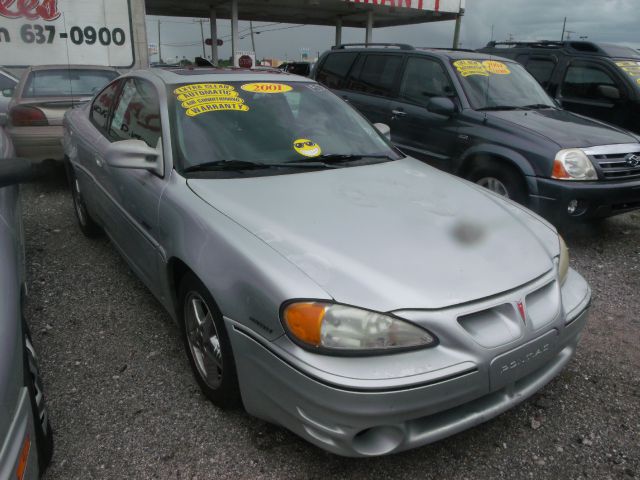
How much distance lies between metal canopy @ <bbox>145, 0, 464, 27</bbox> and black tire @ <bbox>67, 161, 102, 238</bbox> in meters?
15.7

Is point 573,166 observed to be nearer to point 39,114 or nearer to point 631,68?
point 631,68

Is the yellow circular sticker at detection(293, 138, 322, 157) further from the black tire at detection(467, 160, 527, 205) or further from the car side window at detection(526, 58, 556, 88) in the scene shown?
the car side window at detection(526, 58, 556, 88)

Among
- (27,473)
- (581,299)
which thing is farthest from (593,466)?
(27,473)

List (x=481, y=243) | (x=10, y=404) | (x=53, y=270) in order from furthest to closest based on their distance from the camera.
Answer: (x=53, y=270) < (x=481, y=243) < (x=10, y=404)

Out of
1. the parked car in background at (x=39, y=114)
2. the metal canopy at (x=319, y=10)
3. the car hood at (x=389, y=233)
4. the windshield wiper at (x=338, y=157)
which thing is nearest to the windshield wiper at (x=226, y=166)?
the car hood at (x=389, y=233)

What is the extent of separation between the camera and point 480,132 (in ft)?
15.7

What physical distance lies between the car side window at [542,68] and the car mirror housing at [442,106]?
310cm

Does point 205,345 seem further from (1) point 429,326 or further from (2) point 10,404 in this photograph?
(1) point 429,326

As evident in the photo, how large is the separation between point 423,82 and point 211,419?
442cm

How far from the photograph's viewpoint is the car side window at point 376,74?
19.2 ft

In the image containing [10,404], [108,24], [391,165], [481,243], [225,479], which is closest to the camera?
[10,404]

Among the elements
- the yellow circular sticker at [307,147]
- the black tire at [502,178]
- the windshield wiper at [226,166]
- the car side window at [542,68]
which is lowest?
the black tire at [502,178]

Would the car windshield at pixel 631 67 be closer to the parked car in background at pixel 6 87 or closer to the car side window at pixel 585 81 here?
the car side window at pixel 585 81

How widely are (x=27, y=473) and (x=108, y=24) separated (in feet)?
29.6
